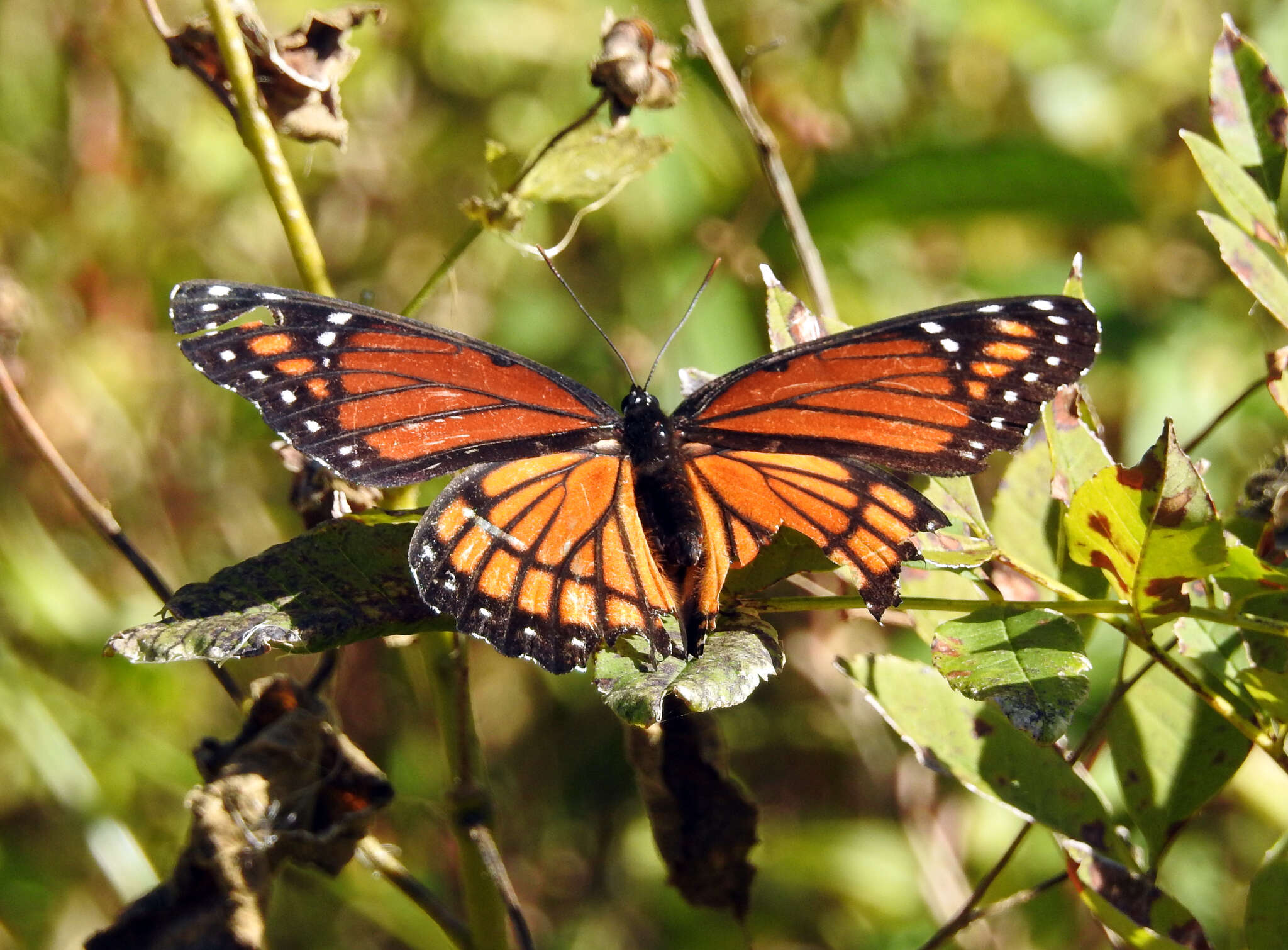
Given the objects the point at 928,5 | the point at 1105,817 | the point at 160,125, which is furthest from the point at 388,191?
the point at 1105,817

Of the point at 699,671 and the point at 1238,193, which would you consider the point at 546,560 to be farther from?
the point at 1238,193

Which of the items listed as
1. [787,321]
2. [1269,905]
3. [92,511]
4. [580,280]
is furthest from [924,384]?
[580,280]

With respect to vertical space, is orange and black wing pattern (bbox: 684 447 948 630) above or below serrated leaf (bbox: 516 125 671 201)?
below

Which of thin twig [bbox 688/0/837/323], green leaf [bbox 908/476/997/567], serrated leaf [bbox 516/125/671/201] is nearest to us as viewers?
green leaf [bbox 908/476/997/567]

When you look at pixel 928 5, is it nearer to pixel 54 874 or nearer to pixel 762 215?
pixel 762 215

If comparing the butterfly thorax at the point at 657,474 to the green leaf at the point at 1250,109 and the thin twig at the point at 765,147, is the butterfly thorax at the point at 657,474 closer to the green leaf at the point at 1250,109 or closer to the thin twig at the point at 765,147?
the thin twig at the point at 765,147

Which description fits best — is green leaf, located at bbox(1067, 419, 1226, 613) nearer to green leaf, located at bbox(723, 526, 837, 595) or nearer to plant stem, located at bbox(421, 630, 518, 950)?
green leaf, located at bbox(723, 526, 837, 595)

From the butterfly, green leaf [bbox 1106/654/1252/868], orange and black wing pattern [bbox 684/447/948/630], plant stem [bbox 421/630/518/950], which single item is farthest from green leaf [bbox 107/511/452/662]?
green leaf [bbox 1106/654/1252/868]
